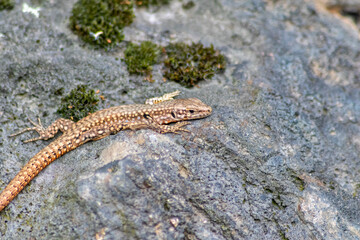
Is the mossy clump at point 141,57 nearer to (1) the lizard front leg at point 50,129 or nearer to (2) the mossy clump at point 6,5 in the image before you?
(1) the lizard front leg at point 50,129

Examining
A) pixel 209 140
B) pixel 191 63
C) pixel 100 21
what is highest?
pixel 100 21

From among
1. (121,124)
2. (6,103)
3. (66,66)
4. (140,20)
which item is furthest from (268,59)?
(6,103)

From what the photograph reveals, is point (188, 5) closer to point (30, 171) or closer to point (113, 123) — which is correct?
point (113, 123)

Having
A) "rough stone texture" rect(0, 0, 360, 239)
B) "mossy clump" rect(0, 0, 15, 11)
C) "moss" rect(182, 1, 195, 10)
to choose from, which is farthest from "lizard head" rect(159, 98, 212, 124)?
"mossy clump" rect(0, 0, 15, 11)

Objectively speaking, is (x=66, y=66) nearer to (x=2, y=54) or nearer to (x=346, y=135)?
(x=2, y=54)

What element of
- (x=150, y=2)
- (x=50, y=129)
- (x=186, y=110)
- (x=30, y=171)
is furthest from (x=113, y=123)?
(x=150, y=2)

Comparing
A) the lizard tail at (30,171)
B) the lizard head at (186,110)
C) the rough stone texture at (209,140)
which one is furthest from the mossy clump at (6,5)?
the lizard head at (186,110)
